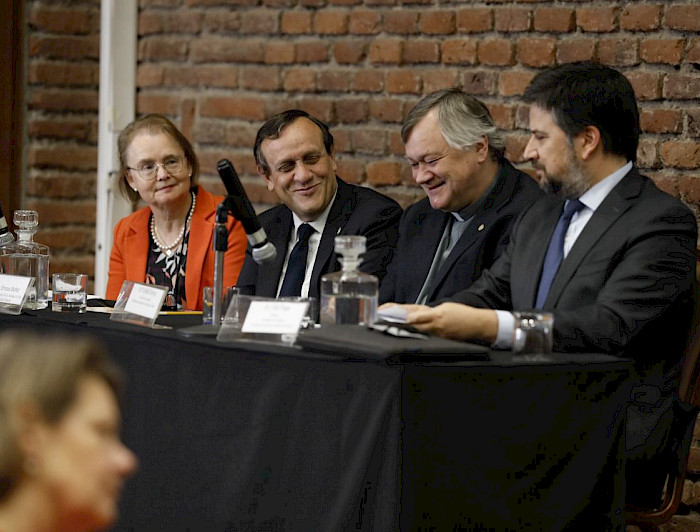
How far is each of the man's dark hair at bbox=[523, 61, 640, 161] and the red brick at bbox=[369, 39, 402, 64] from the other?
125cm

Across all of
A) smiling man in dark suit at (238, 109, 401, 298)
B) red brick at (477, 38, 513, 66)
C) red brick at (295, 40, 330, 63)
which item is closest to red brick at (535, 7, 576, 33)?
red brick at (477, 38, 513, 66)

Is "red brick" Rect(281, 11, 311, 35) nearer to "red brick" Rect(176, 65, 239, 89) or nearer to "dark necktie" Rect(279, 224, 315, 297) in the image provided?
"red brick" Rect(176, 65, 239, 89)

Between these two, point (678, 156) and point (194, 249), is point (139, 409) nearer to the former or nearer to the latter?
point (194, 249)

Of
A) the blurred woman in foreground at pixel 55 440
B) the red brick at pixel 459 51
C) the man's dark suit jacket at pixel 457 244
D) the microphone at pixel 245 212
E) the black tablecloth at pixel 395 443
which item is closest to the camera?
the blurred woman in foreground at pixel 55 440

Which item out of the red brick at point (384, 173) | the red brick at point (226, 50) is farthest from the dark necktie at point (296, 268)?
the red brick at point (226, 50)

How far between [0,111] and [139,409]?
8.00 feet

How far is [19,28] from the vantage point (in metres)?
4.38

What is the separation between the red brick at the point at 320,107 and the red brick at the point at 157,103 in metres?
0.61

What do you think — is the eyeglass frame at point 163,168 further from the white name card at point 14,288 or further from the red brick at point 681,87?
the red brick at point 681,87

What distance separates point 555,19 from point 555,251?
3.68ft

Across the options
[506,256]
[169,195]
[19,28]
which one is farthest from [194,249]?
[19,28]

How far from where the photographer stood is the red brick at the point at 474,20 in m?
3.46

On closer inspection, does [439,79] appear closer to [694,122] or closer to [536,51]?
[536,51]

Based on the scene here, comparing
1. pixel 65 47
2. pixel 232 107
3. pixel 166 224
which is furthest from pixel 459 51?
pixel 65 47
